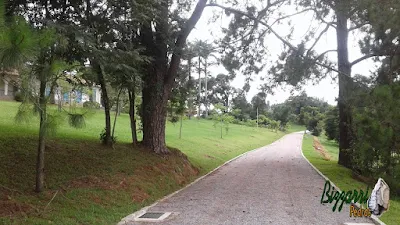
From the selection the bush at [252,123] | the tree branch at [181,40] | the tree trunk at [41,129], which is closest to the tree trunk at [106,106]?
the tree branch at [181,40]

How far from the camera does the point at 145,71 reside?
14.2 m

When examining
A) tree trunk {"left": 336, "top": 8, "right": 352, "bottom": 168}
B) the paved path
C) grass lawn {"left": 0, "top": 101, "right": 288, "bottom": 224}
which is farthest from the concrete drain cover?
tree trunk {"left": 336, "top": 8, "right": 352, "bottom": 168}

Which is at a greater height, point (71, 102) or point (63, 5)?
point (63, 5)

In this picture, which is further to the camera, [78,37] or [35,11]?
[35,11]

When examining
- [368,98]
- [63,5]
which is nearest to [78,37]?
[63,5]

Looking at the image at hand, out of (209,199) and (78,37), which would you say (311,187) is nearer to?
(209,199)

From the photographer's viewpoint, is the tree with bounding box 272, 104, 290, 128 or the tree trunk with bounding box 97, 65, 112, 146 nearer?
the tree trunk with bounding box 97, 65, 112, 146

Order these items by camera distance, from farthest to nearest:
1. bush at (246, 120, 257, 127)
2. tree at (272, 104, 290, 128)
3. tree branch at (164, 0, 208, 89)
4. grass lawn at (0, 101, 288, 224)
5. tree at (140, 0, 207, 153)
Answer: tree at (272, 104, 290, 128)
bush at (246, 120, 257, 127)
tree branch at (164, 0, 208, 89)
tree at (140, 0, 207, 153)
grass lawn at (0, 101, 288, 224)

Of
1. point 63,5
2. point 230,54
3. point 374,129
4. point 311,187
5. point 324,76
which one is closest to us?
point 63,5

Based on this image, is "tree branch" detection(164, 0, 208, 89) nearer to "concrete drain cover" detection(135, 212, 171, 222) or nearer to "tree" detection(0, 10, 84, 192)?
"tree" detection(0, 10, 84, 192)

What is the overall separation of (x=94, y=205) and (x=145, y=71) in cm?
673

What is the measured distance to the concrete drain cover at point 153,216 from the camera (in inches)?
305

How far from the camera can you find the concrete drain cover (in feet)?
25.4

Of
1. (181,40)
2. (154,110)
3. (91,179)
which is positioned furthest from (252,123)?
(91,179)
